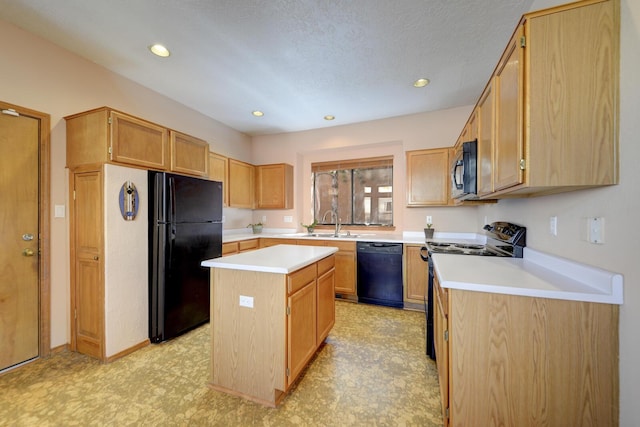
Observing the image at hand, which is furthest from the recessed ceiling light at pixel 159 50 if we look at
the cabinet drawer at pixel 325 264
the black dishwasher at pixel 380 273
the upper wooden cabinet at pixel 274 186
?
A: the black dishwasher at pixel 380 273

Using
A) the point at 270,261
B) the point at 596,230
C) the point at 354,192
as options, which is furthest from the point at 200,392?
the point at 354,192

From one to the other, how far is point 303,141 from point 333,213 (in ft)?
4.66

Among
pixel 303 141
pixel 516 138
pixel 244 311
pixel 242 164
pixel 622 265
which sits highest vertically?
pixel 303 141

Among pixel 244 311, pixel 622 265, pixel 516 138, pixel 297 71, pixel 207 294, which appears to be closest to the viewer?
pixel 622 265

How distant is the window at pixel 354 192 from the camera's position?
421cm

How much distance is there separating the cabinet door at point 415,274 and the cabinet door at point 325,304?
133cm

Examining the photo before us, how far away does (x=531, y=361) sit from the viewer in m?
1.07

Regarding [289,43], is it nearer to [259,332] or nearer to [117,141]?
[117,141]

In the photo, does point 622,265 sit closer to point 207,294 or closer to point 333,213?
point 207,294

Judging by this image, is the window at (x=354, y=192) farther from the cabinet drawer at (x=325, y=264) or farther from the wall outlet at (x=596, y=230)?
the wall outlet at (x=596, y=230)

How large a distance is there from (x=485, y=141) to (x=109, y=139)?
9.78ft

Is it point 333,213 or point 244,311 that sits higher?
point 333,213

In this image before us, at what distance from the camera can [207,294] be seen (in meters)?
2.85

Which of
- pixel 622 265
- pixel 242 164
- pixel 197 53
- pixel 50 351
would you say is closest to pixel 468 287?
pixel 622 265
